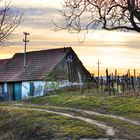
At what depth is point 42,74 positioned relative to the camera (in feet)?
200

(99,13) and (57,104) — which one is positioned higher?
(99,13)

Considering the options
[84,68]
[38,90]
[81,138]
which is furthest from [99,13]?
[84,68]

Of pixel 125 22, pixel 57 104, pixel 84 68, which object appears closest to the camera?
pixel 125 22

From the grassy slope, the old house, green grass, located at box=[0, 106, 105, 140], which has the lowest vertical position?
green grass, located at box=[0, 106, 105, 140]

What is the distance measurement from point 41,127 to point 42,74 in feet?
113

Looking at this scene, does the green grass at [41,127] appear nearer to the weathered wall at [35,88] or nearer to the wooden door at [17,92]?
the weathered wall at [35,88]

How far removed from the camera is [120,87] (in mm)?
51438

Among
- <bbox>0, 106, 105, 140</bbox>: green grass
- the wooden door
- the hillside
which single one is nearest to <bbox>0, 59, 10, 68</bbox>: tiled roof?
the wooden door

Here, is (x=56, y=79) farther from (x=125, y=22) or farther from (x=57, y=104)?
(x=125, y=22)

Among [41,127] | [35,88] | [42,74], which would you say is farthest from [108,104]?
[42,74]

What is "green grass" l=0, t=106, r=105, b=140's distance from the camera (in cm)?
2392

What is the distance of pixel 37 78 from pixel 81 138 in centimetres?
3834

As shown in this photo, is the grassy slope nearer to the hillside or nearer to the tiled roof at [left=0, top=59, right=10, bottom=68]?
the hillside

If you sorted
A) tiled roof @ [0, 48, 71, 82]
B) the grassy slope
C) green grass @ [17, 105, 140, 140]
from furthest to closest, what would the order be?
tiled roof @ [0, 48, 71, 82]
the grassy slope
green grass @ [17, 105, 140, 140]
